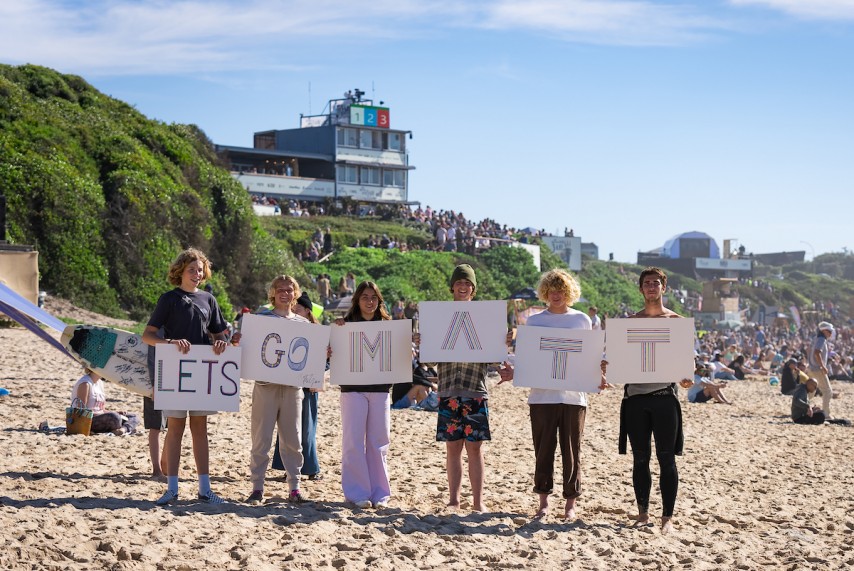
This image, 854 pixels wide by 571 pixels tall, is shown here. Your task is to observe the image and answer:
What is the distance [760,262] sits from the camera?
169 metres

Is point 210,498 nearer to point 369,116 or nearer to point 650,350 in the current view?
point 650,350

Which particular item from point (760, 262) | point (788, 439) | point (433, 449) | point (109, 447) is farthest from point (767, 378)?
point (760, 262)

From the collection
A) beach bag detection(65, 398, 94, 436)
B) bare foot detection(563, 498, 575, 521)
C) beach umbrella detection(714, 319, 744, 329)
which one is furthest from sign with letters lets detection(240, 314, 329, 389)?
beach umbrella detection(714, 319, 744, 329)

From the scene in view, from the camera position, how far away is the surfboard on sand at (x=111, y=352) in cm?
846

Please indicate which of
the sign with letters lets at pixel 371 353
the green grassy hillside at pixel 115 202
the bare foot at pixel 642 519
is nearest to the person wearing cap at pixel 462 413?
the sign with letters lets at pixel 371 353

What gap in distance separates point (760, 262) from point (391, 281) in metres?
141

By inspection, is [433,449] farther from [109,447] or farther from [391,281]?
[391,281]

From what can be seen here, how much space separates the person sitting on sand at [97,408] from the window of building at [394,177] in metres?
56.1

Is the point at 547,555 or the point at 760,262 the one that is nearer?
the point at 547,555

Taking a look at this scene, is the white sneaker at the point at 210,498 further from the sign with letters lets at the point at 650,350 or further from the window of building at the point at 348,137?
the window of building at the point at 348,137

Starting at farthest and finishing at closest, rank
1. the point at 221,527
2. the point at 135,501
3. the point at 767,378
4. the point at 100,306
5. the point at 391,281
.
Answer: the point at 391,281 → the point at 767,378 → the point at 100,306 → the point at 135,501 → the point at 221,527

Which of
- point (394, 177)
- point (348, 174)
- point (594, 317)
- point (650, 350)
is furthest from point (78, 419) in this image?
point (394, 177)

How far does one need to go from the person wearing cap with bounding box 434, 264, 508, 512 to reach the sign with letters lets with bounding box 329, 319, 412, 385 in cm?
29

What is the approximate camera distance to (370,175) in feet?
216
